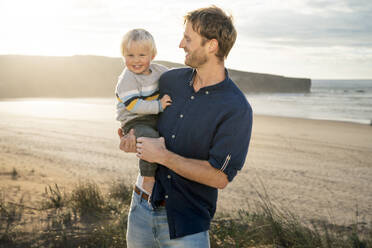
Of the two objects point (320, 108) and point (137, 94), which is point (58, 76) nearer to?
point (320, 108)

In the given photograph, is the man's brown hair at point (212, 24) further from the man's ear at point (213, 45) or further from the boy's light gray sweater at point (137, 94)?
the boy's light gray sweater at point (137, 94)

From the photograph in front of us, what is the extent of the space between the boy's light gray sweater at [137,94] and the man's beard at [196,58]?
42 cm

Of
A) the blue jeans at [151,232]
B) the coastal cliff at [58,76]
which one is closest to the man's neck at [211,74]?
the blue jeans at [151,232]

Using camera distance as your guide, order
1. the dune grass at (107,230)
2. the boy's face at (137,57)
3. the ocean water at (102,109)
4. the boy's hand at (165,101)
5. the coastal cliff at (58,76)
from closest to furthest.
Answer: the boy's hand at (165,101)
the boy's face at (137,57)
the dune grass at (107,230)
the ocean water at (102,109)
the coastal cliff at (58,76)

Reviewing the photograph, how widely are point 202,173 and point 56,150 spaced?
35.6ft

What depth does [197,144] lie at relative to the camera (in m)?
2.29

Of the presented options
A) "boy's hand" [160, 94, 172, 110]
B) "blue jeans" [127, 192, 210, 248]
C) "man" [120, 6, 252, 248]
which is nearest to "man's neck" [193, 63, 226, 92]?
"man" [120, 6, 252, 248]

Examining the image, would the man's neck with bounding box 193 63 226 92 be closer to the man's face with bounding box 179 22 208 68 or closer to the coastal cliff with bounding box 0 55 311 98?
the man's face with bounding box 179 22 208 68

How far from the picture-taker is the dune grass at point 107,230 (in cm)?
406

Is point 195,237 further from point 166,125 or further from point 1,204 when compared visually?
point 1,204

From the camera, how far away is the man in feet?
7.12

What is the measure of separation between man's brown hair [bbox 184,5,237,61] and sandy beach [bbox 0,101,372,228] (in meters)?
3.64

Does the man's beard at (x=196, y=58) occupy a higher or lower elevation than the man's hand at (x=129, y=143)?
higher

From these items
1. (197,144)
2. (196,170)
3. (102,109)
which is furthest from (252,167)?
(102,109)
